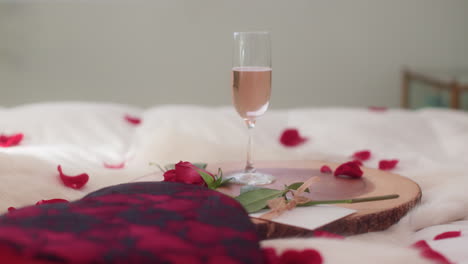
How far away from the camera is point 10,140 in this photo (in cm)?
132

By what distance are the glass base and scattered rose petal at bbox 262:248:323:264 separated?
368 mm

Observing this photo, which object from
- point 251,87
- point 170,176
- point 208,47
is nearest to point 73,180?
point 170,176

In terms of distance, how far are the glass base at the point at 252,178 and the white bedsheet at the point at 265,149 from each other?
0.71ft

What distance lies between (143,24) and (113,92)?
42 cm

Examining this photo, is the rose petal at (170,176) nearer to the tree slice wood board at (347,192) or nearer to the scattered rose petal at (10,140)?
the tree slice wood board at (347,192)

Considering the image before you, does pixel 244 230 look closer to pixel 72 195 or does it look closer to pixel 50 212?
pixel 50 212

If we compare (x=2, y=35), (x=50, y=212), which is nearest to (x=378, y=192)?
(x=50, y=212)

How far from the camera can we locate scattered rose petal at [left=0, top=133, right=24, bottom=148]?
1.30 metres

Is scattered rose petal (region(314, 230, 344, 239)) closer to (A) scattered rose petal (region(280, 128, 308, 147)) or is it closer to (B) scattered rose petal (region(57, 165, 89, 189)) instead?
(B) scattered rose petal (region(57, 165, 89, 189))

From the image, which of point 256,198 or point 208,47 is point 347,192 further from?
point 208,47

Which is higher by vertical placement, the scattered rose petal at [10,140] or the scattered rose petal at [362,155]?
the scattered rose petal at [10,140]

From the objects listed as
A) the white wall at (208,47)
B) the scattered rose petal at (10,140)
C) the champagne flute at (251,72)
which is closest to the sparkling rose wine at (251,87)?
the champagne flute at (251,72)

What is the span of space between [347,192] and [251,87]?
26 centimetres

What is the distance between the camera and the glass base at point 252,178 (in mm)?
916
